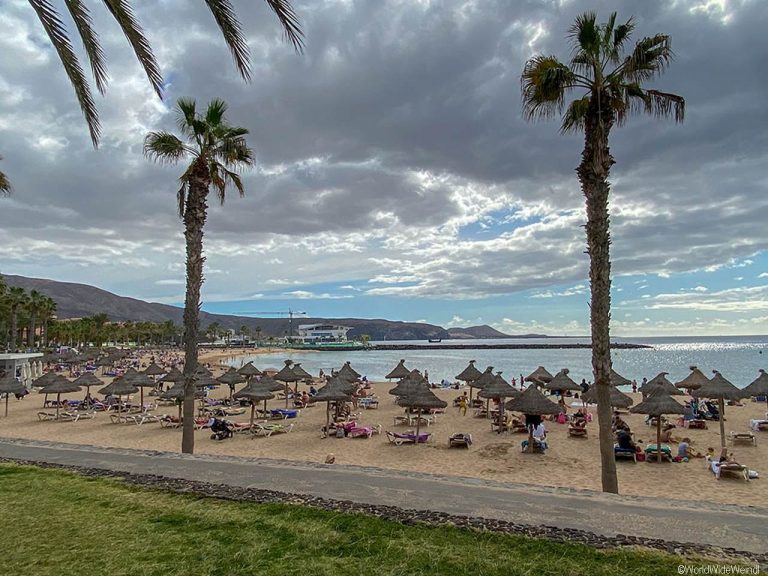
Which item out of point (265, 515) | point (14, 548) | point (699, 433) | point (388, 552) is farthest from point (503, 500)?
point (699, 433)

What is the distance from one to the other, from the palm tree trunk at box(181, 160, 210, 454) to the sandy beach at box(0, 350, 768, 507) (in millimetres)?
3308

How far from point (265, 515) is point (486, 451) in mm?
10771

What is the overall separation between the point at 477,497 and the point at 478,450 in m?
8.90

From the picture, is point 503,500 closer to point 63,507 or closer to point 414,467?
point 63,507

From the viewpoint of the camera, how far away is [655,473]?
12875mm

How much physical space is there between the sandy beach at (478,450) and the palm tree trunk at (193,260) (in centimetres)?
331

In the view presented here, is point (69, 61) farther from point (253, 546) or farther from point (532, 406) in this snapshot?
point (532, 406)

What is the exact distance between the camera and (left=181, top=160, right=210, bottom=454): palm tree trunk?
12.2 metres

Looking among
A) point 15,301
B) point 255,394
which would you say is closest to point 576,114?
point 255,394

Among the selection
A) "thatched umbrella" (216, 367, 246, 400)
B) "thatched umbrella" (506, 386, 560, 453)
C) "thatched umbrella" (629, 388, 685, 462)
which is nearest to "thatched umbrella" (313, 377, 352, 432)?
"thatched umbrella" (506, 386, 560, 453)

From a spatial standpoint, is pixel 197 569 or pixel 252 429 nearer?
pixel 197 569

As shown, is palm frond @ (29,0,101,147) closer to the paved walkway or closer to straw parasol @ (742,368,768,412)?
the paved walkway

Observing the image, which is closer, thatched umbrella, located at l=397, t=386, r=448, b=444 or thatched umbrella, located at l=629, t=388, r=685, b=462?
thatched umbrella, located at l=629, t=388, r=685, b=462

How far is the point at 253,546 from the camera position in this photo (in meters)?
4.99
